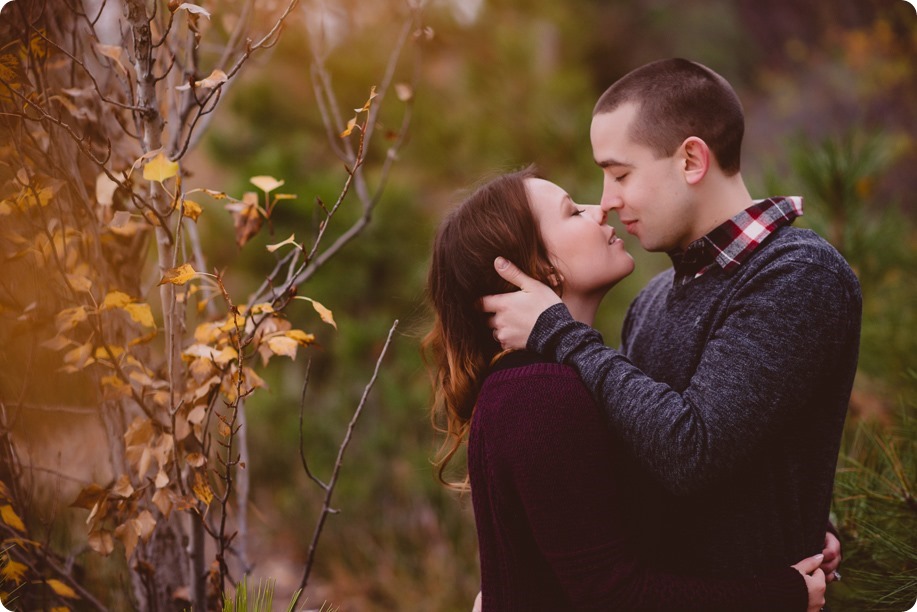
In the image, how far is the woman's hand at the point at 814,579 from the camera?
140 centimetres

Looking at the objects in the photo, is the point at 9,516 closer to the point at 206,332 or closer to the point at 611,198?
the point at 206,332

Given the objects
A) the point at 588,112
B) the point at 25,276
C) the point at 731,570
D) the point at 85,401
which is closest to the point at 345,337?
the point at 588,112

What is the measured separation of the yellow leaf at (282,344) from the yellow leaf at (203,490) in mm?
311

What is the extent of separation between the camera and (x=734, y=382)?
1307mm

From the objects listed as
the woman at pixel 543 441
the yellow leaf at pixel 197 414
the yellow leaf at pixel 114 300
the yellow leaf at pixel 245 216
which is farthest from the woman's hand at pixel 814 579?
the yellow leaf at pixel 114 300

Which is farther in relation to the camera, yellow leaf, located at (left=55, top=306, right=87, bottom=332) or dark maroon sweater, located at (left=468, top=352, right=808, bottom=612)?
yellow leaf, located at (left=55, top=306, right=87, bottom=332)

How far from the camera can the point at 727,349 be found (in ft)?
4.40

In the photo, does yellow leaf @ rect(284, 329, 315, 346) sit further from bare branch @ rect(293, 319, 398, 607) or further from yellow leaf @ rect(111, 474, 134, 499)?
yellow leaf @ rect(111, 474, 134, 499)

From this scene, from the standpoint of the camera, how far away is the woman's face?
161cm

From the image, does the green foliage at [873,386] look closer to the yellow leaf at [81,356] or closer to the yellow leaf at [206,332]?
the yellow leaf at [206,332]

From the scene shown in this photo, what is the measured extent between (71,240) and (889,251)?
2885 mm

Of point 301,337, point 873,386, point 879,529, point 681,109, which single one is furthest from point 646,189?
point 873,386

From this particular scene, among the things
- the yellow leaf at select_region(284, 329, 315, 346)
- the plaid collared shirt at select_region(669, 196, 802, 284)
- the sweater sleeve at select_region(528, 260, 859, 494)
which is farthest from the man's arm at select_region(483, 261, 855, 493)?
the yellow leaf at select_region(284, 329, 315, 346)

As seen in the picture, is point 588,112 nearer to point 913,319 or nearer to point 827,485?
point 913,319
